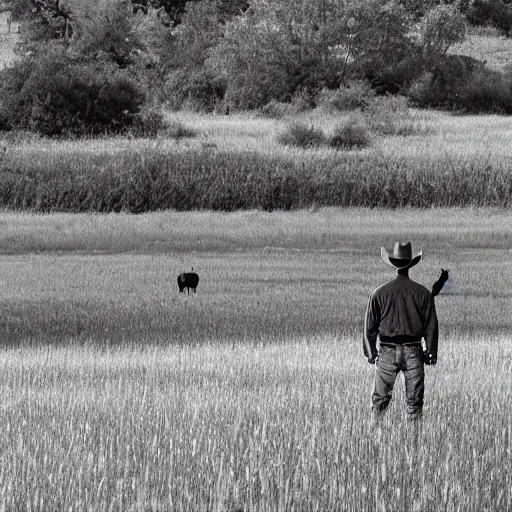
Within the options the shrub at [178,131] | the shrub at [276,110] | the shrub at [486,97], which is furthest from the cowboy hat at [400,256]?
the shrub at [486,97]

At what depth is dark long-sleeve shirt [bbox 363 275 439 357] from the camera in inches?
257

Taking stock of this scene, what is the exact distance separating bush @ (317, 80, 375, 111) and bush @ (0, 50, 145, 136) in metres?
9.76

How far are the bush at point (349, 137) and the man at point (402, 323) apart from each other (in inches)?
1477

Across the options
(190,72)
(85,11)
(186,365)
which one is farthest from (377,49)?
(186,365)

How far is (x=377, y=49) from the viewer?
205 feet

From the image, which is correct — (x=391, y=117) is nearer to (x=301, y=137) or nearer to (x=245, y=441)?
(x=301, y=137)

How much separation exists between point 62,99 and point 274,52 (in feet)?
55.1

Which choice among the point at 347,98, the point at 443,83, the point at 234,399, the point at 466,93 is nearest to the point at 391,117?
the point at 347,98

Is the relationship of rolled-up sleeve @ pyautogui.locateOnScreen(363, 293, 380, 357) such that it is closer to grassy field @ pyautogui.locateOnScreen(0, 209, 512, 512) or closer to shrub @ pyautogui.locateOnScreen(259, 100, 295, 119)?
grassy field @ pyautogui.locateOnScreen(0, 209, 512, 512)

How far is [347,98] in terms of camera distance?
54.7 meters

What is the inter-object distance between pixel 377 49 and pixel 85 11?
1586 cm

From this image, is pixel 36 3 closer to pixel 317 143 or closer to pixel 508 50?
pixel 508 50

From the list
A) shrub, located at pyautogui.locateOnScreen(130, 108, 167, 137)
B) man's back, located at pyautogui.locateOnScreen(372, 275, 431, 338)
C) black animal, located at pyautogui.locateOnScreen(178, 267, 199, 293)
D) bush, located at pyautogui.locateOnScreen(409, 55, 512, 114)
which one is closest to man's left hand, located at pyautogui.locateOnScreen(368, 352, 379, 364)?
man's back, located at pyautogui.locateOnScreen(372, 275, 431, 338)

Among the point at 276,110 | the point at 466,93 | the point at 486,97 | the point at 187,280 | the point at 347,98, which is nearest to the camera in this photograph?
the point at 187,280
